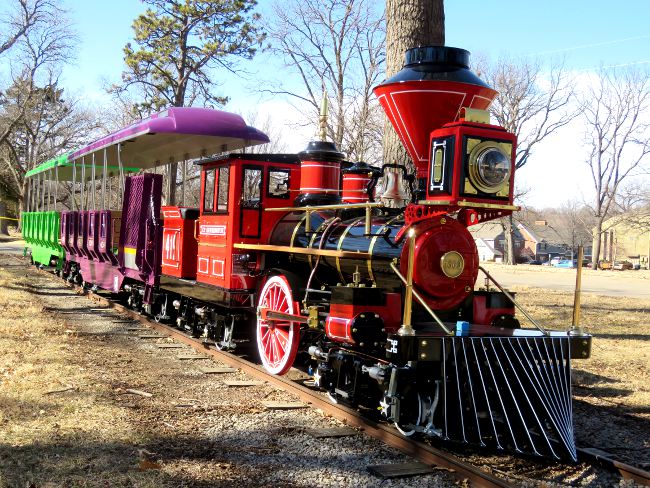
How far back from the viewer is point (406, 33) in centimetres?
951

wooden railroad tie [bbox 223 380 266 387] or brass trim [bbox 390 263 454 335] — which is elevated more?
brass trim [bbox 390 263 454 335]

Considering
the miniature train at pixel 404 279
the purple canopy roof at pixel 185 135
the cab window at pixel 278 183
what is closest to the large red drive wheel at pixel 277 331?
the miniature train at pixel 404 279

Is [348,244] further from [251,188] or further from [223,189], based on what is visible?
[223,189]

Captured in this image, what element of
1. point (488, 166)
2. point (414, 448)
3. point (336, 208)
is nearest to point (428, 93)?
point (488, 166)

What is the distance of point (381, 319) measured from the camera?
5.41 meters

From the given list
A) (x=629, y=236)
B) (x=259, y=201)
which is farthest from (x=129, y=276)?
(x=629, y=236)

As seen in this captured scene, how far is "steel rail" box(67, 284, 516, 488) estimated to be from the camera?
4289mm

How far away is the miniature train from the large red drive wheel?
0.07 ft

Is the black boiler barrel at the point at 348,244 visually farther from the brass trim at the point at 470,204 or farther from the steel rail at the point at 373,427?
the steel rail at the point at 373,427

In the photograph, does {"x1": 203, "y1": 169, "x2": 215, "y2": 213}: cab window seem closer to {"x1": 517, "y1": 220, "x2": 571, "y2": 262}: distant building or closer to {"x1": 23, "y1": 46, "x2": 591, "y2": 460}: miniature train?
{"x1": 23, "y1": 46, "x2": 591, "y2": 460}: miniature train

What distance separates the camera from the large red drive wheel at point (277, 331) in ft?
22.4

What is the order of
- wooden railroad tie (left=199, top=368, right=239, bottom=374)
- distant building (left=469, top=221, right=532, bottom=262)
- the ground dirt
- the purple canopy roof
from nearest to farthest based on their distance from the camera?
1. the ground dirt
2. wooden railroad tie (left=199, top=368, right=239, bottom=374)
3. the purple canopy roof
4. distant building (left=469, top=221, right=532, bottom=262)

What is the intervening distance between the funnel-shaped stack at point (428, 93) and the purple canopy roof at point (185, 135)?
4.59 meters

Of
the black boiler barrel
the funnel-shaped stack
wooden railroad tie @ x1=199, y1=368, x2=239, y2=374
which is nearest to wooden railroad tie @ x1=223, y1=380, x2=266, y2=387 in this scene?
wooden railroad tie @ x1=199, y1=368, x2=239, y2=374
